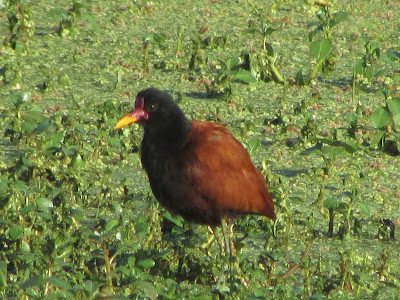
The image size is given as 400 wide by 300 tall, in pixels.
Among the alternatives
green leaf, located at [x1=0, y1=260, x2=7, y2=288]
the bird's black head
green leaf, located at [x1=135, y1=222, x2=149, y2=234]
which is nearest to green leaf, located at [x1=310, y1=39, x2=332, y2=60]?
the bird's black head

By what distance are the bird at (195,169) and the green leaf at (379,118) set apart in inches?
60.3

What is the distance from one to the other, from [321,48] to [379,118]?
0.95 m

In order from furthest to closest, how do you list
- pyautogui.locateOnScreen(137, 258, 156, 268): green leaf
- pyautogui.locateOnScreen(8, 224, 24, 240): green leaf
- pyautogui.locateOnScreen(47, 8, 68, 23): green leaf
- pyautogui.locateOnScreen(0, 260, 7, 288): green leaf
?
pyautogui.locateOnScreen(47, 8, 68, 23): green leaf < pyautogui.locateOnScreen(8, 224, 24, 240): green leaf < pyautogui.locateOnScreen(137, 258, 156, 268): green leaf < pyautogui.locateOnScreen(0, 260, 7, 288): green leaf

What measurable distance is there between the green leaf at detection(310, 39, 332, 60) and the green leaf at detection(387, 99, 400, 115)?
2.86 feet

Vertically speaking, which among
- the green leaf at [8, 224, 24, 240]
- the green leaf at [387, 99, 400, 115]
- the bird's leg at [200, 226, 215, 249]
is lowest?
the bird's leg at [200, 226, 215, 249]

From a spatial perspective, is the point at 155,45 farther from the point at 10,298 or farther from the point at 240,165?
the point at 10,298

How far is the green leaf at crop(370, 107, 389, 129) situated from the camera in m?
6.27

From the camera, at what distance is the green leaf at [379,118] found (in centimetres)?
627

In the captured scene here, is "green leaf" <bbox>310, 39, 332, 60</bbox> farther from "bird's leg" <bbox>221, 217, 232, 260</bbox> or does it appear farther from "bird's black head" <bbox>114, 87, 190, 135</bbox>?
"bird's leg" <bbox>221, 217, 232, 260</bbox>

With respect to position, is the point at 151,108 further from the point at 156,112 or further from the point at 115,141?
the point at 115,141

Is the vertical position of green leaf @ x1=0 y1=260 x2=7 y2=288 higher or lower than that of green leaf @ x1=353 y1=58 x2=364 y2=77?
lower

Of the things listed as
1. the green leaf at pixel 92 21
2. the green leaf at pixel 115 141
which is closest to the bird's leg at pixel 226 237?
the green leaf at pixel 115 141

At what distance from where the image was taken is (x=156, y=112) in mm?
4953

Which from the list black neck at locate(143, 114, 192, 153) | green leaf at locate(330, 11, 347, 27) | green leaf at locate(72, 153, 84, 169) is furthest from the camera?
green leaf at locate(330, 11, 347, 27)
